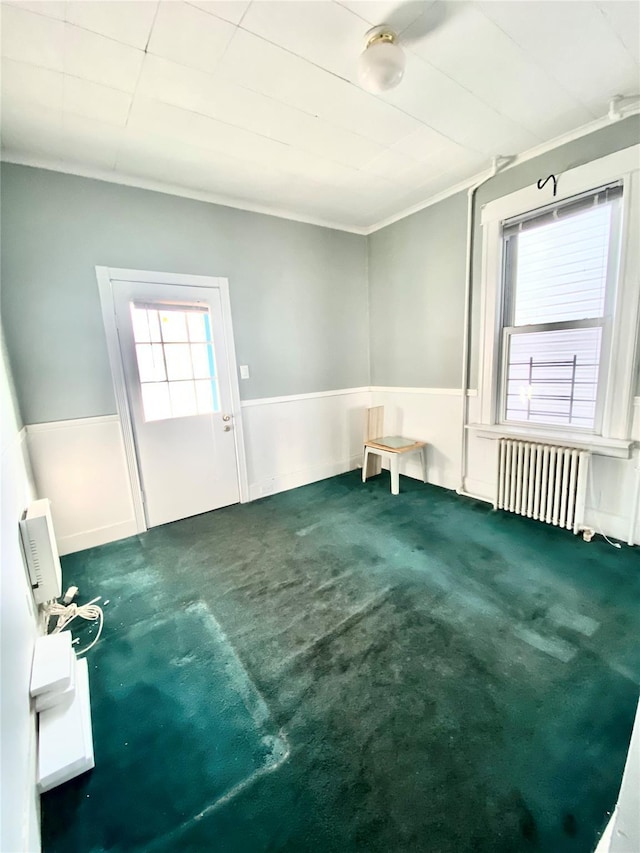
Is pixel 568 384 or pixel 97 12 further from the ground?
pixel 97 12

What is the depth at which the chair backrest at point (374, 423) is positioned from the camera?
382 centimetres

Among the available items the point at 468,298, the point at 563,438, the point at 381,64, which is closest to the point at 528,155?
the point at 468,298

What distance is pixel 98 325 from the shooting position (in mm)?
2572

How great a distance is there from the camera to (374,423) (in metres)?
3.91

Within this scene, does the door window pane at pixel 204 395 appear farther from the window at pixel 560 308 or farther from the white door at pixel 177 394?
the window at pixel 560 308

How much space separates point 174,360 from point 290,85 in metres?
1.96

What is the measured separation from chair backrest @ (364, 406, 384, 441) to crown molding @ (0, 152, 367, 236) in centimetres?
199

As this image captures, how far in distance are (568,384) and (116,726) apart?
329 cm

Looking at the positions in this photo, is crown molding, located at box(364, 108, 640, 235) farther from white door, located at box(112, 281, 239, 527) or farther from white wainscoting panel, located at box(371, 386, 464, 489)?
white door, located at box(112, 281, 239, 527)

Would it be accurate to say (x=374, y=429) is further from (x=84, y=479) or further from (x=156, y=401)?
(x=84, y=479)

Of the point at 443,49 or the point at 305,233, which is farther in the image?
the point at 305,233

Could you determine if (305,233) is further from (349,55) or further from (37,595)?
(37,595)

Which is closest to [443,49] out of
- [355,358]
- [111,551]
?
[355,358]

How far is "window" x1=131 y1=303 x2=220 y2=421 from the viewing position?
2783 mm
